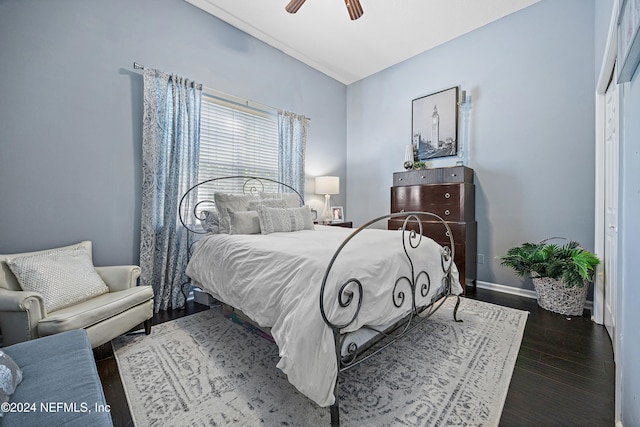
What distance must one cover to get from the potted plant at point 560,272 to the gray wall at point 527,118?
0.45 metres

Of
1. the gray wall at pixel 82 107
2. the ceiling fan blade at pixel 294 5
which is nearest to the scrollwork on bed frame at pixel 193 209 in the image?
the gray wall at pixel 82 107

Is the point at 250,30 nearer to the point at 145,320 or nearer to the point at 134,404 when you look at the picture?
the point at 145,320

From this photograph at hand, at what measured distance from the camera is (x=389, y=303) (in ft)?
5.04

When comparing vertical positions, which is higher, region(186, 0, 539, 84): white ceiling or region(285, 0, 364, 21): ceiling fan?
region(186, 0, 539, 84): white ceiling

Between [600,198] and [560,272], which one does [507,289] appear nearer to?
[560,272]

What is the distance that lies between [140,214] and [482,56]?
14.4 feet

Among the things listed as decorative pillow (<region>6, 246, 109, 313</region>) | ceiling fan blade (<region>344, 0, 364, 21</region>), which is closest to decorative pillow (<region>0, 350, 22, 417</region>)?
decorative pillow (<region>6, 246, 109, 313</region>)

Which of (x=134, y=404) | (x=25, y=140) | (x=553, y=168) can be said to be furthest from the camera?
(x=553, y=168)

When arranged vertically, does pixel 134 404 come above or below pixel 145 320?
below

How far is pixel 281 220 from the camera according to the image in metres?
2.75

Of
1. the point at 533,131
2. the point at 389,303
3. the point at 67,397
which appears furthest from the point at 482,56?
the point at 67,397

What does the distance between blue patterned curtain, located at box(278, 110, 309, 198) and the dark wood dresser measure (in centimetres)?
154

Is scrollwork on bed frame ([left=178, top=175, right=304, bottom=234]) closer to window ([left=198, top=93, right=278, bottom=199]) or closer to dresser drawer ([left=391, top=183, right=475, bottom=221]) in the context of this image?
window ([left=198, top=93, right=278, bottom=199])

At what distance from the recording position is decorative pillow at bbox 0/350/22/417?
0.82 meters
